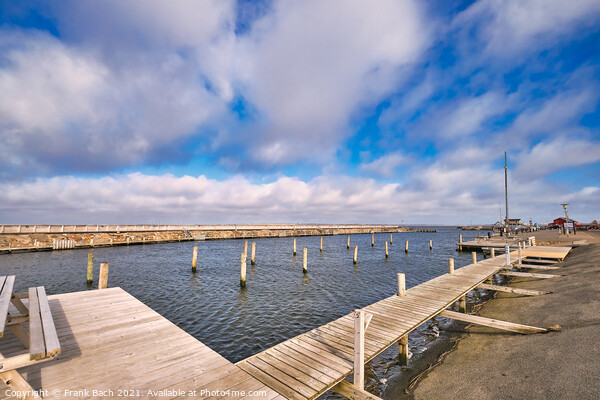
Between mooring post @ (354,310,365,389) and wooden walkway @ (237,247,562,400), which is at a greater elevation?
mooring post @ (354,310,365,389)

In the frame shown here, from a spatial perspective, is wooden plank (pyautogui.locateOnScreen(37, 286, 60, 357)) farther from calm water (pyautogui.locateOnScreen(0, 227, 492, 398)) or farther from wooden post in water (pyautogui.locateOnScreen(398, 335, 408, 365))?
wooden post in water (pyautogui.locateOnScreen(398, 335, 408, 365))

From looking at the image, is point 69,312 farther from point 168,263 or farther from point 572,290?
point 168,263

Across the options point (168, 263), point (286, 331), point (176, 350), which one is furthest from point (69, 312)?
point (168, 263)

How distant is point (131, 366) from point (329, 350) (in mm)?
4380

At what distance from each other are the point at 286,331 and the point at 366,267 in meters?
18.7

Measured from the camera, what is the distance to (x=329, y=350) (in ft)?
21.5

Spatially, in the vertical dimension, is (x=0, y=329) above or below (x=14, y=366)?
above

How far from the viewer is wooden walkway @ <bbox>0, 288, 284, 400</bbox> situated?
4172mm

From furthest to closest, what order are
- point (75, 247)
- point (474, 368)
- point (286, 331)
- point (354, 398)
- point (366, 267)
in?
point (75, 247) → point (366, 267) → point (286, 331) → point (474, 368) → point (354, 398)

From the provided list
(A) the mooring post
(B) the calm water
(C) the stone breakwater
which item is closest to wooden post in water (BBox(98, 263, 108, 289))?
(B) the calm water

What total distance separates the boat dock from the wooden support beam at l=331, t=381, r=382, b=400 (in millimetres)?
18

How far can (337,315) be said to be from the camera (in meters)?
13.0

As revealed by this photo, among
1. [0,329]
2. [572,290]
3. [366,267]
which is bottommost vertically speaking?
[366,267]

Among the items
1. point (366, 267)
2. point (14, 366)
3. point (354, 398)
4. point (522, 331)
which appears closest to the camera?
point (14, 366)
